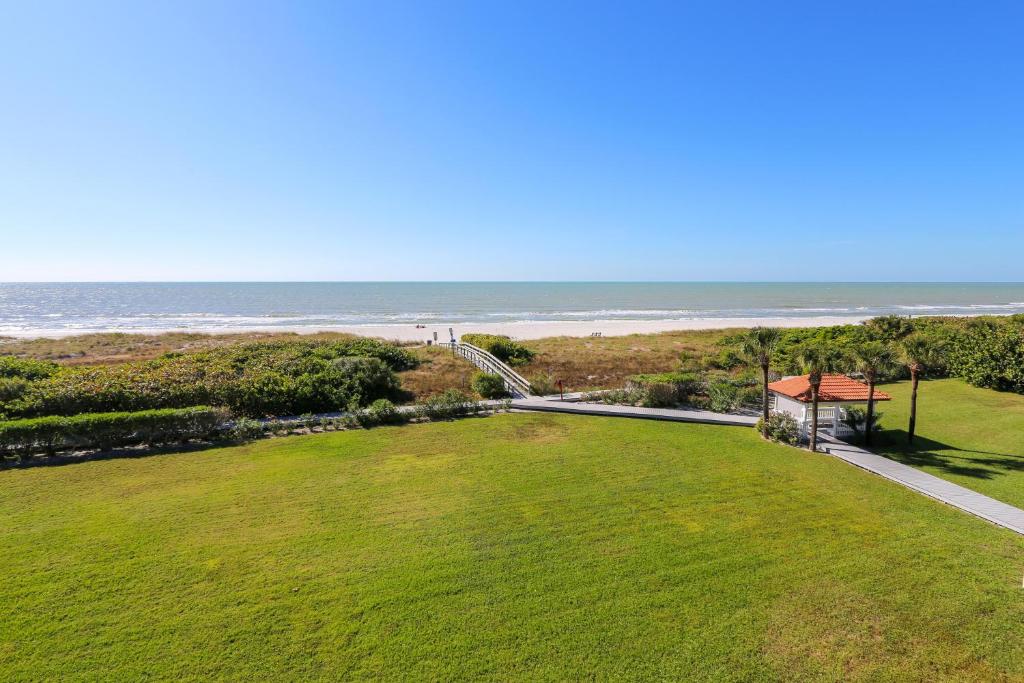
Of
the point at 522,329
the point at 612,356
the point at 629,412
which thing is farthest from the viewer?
the point at 522,329

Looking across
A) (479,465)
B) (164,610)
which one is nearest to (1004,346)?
(479,465)

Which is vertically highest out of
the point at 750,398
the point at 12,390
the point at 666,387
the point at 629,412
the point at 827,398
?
the point at 12,390

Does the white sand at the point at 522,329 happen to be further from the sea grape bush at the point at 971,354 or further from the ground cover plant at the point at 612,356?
the sea grape bush at the point at 971,354

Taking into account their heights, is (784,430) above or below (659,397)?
below

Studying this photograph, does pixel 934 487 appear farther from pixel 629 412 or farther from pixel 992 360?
pixel 992 360

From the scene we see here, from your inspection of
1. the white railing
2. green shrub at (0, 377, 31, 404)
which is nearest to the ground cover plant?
the white railing

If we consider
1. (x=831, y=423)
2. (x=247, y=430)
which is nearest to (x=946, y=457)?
(x=831, y=423)

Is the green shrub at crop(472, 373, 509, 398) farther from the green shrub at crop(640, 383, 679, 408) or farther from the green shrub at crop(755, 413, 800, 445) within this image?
the green shrub at crop(755, 413, 800, 445)
